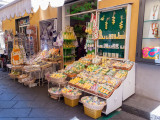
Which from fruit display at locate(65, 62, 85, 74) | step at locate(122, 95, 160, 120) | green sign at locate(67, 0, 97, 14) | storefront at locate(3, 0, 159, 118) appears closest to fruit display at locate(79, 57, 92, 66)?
storefront at locate(3, 0, 159, 118)

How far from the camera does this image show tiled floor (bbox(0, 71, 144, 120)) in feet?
10.5

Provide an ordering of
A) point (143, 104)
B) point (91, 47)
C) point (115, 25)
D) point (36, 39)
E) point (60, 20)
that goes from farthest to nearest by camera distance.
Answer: point (36, 39) → point (60, 20) → point (91, 47) → point (115, 25) → point (143, 104)

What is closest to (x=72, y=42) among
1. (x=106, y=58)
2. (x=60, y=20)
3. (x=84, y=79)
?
(x=60, y=20)

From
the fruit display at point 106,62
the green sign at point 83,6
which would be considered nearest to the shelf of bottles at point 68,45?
the green sign at point 83,6

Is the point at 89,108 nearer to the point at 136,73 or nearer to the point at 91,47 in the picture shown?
the point at 136,73

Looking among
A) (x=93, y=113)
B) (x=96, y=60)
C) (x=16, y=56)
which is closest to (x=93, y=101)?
(x=93, y=113)

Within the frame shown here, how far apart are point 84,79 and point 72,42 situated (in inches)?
114

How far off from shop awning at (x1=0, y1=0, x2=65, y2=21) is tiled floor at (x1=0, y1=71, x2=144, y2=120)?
2.74m

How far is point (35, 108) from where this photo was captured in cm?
362

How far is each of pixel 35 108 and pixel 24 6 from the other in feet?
11.1

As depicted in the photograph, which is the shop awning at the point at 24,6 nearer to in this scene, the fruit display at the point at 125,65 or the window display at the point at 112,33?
the window display at the point at 112,33

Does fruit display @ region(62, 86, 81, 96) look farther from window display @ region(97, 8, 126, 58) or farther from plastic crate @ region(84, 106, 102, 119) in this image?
window display @ region(97, 8, 126, 58)

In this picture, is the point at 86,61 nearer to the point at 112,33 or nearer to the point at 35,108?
the point at 112,33

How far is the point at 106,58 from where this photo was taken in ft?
14.8
